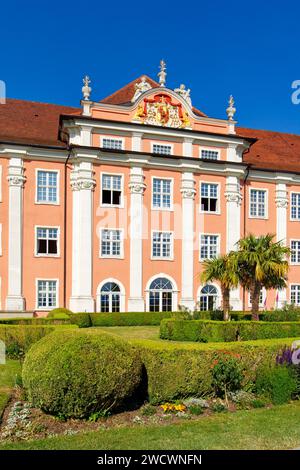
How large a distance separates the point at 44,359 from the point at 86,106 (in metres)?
23.0

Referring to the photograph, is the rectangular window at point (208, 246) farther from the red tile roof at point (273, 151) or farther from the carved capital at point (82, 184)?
the carved capital at point (82, 184)

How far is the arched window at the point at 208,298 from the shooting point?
32.6 m

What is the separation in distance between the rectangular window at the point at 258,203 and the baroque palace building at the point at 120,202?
37.7 inches

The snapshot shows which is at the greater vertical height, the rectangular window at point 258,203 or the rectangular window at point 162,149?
the rectangular window at point 162,149

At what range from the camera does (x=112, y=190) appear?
1224 inches

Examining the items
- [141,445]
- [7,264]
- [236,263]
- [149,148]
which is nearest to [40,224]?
[7,264]

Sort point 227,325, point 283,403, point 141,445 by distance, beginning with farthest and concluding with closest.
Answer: point 227,325
point 283,403
point 141,445

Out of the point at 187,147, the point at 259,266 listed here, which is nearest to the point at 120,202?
the point at 187,147

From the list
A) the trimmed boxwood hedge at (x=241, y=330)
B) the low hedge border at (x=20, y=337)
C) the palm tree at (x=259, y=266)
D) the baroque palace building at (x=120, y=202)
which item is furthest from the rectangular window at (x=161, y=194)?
the low hedge border at (x=20, y=337)

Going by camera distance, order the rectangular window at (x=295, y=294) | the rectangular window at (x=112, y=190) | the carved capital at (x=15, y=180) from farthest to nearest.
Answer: the rectangular window at (x=295, y=294), the rectangular window at (x=112, y=190), the carved capital at (x=15, y=180)

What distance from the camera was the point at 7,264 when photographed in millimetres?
29203

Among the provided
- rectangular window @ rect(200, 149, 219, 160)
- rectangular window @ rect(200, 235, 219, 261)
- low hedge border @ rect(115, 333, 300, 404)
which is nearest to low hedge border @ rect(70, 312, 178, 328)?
rectangular window @ rect(200, 235, 219, 261)

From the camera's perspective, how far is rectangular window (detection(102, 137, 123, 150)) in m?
30.8

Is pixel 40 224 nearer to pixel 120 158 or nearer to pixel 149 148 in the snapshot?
pixel 120 158
